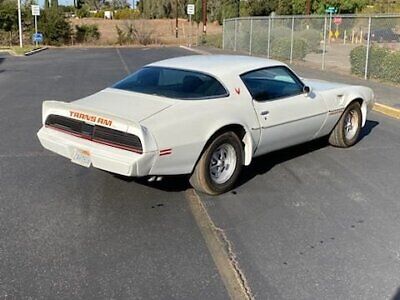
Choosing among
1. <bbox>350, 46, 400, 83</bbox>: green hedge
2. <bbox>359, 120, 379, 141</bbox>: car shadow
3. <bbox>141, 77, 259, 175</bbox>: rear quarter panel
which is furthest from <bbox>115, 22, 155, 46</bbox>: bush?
<bbox>141, 77, 259, 175</bbox>: rear quarter panel

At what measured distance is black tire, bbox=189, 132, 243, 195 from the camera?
515 cm

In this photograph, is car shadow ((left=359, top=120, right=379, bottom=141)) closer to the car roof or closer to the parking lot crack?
the car roof

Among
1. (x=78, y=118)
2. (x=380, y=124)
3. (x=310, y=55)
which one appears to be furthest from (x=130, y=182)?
(x=310, y=55)

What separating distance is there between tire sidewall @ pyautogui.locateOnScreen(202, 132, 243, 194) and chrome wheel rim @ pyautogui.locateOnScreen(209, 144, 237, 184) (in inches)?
1.4

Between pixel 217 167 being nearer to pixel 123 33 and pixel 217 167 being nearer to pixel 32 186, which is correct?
pixel 32 186

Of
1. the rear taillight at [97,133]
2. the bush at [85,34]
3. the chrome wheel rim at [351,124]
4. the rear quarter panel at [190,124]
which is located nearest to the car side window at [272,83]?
the rear quarter panel at [190,124]

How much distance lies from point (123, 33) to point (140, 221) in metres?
47.2

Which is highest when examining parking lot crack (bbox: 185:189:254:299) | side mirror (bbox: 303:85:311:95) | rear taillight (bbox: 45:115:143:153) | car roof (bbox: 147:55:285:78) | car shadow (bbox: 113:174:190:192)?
car roof (bbox: 147:55:285:78)

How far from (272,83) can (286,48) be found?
18.6 m

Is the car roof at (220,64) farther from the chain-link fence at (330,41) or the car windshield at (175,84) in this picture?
the chain-link fence at (330,41)

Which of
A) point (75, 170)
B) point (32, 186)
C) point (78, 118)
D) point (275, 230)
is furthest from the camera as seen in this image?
point (75, 170)

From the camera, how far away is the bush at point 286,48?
915 inches

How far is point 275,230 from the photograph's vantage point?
4496 mm

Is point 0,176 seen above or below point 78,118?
below
